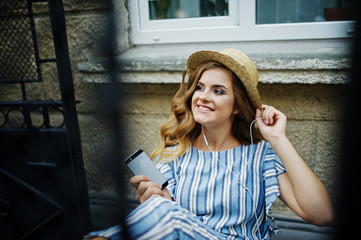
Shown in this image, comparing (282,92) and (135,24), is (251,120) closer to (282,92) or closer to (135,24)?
(282,92)

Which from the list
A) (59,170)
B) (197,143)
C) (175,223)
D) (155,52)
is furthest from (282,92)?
(59,170)

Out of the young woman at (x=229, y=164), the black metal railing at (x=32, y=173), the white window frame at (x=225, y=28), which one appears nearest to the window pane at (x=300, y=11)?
the white window frame at (x=225, y=28)

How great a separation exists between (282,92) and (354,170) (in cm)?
158

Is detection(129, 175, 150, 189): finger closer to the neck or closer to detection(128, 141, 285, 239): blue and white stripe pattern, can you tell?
detection(128, 141, 285, 239): blue and white stripe pattern

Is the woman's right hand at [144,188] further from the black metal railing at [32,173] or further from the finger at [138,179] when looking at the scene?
the black metal railing at [32,173]

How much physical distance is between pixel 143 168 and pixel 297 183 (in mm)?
689

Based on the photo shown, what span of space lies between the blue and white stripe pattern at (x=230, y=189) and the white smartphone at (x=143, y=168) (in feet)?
0.48

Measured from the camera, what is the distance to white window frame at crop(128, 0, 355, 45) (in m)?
1.96

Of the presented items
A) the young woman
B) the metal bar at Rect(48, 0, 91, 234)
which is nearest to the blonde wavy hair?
the young woman

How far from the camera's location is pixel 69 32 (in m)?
2.22

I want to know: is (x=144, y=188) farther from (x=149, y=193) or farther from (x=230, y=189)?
(x=230, y=189)

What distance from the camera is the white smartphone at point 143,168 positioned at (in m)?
1.34

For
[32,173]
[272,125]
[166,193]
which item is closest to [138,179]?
[166,193]

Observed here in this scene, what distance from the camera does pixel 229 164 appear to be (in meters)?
1.43
